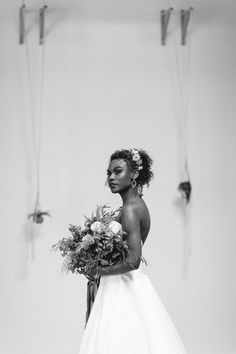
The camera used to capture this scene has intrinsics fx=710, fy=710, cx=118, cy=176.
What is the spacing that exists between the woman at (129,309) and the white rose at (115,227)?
0.04 meters

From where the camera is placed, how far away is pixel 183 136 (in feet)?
21.8

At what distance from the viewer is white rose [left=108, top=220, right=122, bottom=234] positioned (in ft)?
12.7

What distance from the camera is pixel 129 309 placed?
388 centimetres

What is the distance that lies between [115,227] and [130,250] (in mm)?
150

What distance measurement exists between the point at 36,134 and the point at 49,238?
3.05ft

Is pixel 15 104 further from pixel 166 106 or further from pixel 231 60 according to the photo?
pixel 231 60

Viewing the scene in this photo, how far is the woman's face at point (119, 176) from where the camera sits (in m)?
4.07

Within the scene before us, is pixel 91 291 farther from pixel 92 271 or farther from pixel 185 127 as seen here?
pixel 185 127

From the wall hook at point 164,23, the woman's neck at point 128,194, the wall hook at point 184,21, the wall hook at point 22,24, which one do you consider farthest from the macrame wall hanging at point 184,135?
the woman's neck at point 128,194

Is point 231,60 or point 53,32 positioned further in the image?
point 231,60

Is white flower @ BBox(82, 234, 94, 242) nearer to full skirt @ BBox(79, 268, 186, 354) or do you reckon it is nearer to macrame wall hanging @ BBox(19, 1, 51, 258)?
full skirt @ BBox(79, 268, 186, 354)

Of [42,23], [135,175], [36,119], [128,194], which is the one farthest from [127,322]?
[42,23]


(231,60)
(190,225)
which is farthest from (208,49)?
(190,225)

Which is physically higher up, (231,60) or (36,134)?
(231,60)
